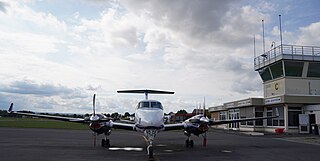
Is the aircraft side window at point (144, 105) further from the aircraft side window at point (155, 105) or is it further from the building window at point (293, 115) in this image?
the building window at point (293, 115)

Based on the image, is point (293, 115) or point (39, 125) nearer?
point (293, 115)

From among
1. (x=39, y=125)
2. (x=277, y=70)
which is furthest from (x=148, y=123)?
(x=39, y=125)

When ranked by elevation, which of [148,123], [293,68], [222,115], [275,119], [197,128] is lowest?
[222,115]

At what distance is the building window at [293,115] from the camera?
37.9m

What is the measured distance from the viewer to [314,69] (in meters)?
39.6

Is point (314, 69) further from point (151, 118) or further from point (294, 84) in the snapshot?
point (151, 118)

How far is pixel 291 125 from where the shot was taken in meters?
37.8

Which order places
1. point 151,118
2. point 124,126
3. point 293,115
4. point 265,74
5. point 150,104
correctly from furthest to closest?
point 265,74 → point 293,115 → point 124,126 → point 150,104 → point 151,118

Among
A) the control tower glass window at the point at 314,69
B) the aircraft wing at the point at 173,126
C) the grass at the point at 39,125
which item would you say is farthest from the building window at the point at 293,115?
the grass at the point at 39,125

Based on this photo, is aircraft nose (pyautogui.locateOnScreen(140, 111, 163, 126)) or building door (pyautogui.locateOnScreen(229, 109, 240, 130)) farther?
building door (pyautogui.locateOnScreen(229, 109, 240, 130))

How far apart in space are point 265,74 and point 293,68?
5.36m

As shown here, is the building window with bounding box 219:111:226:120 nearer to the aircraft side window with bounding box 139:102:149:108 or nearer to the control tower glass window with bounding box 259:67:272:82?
the control tower glass window with bounding box 259:67:272:82

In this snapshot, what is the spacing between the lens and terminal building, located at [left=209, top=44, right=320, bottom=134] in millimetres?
36938

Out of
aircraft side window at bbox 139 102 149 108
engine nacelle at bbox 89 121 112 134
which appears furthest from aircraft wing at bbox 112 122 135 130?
aircraft side window at bbox 139 102 149 108
